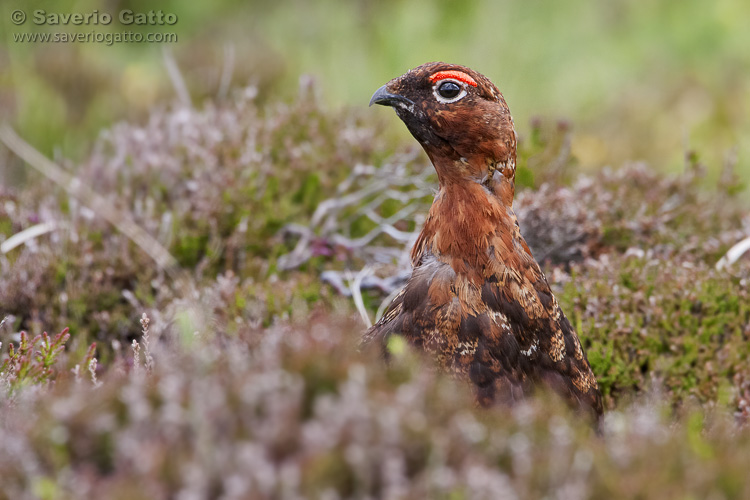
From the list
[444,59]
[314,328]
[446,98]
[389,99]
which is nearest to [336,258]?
[389,99]

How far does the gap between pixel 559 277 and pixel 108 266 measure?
223 centimetres

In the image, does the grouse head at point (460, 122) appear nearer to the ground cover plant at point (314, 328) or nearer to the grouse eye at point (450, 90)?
the grouse eye at point (450, 90)

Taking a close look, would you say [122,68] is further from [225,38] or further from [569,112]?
[569,112]

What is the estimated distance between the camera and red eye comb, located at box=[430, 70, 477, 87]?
100 inches

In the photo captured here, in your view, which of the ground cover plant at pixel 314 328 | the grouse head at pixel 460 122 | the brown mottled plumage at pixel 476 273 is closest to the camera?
the ground cover plant at pixel 314 328

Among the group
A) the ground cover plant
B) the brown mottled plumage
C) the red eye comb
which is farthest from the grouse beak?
the ground cover plant

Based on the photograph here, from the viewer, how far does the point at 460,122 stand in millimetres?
2516

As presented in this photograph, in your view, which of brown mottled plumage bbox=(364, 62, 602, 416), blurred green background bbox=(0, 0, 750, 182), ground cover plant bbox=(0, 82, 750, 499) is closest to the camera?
ground cover plant bbox=(0, 82, 750, 499)

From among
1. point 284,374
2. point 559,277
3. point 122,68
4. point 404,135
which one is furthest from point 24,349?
point 122,68

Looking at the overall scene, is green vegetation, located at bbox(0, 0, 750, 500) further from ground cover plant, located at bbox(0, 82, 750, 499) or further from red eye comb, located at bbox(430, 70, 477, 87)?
red eye comb, located at bbox(430, 70, 477, 87)

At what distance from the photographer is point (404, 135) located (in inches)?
269

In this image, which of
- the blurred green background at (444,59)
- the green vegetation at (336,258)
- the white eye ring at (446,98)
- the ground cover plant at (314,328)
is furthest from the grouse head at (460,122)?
the blurred green background at (444,59)

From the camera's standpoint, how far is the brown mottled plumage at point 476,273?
232cm

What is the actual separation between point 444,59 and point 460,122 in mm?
5953
